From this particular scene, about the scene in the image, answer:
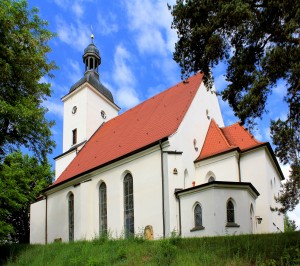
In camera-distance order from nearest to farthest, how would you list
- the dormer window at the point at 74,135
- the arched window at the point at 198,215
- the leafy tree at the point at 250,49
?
the leafy tree at the point at 250,49 < the arched window at the point at 198,215 < the dormer window at the point at 74,135

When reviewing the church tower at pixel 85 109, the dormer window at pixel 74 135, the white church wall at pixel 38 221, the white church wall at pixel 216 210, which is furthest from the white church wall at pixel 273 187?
the dormer window at pixel 74 135

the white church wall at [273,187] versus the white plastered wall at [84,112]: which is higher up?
the white plastered wall at [84,112]

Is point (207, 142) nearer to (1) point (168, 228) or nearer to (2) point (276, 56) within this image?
(1) point (168, 228)

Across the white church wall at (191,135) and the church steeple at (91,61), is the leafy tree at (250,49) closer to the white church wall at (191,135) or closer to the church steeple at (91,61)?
the white church wall at (191,135)

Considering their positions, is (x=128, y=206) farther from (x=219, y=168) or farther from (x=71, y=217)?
(x=71, y=217)

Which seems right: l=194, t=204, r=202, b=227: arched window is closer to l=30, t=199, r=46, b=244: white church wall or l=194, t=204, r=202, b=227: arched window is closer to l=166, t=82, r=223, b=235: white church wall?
l=166, t=82, r=223, b=235: white church wall

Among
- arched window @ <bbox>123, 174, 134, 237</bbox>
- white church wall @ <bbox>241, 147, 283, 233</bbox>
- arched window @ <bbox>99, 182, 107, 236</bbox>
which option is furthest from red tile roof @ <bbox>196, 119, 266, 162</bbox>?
arched window @ <bbox>99, 182, 107, 236</bbox>

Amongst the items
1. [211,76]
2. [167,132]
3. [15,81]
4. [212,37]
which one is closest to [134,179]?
[167,132]

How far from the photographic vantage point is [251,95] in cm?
1218

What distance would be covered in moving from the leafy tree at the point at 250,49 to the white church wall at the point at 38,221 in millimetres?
20722

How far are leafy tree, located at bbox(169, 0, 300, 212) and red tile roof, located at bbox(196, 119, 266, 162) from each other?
32.3ft

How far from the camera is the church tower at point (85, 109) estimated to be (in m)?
35.0

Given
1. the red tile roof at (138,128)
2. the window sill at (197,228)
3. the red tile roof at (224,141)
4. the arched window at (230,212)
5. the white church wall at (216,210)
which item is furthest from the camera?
the red tile roof at (138,128)

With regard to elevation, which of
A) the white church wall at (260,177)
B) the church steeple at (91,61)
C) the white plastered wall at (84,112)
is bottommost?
the white church wall at (260,177)
